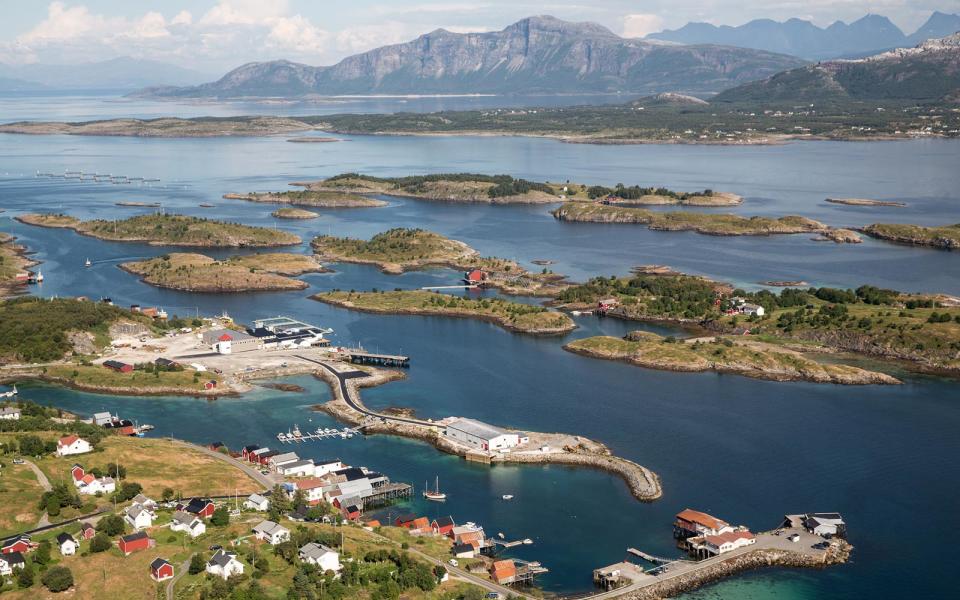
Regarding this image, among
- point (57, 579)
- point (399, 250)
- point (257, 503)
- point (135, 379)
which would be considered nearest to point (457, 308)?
point (399, 250)

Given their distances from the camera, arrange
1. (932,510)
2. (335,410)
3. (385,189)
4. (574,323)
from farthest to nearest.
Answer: (385,189) → (574,323) → (335,410) → (932,510)

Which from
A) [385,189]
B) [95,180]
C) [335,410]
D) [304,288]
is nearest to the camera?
[335,410]

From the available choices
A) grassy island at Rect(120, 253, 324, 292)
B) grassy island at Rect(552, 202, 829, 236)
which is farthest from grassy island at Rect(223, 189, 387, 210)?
grassy island at Rect(120, 253, 324, 292)

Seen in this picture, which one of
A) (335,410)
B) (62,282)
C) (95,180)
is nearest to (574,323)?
(335,410)

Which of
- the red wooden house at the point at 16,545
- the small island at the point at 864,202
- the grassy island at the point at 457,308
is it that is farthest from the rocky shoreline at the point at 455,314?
the small island at the point at 864,202

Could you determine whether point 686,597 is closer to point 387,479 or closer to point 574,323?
point 387,479
